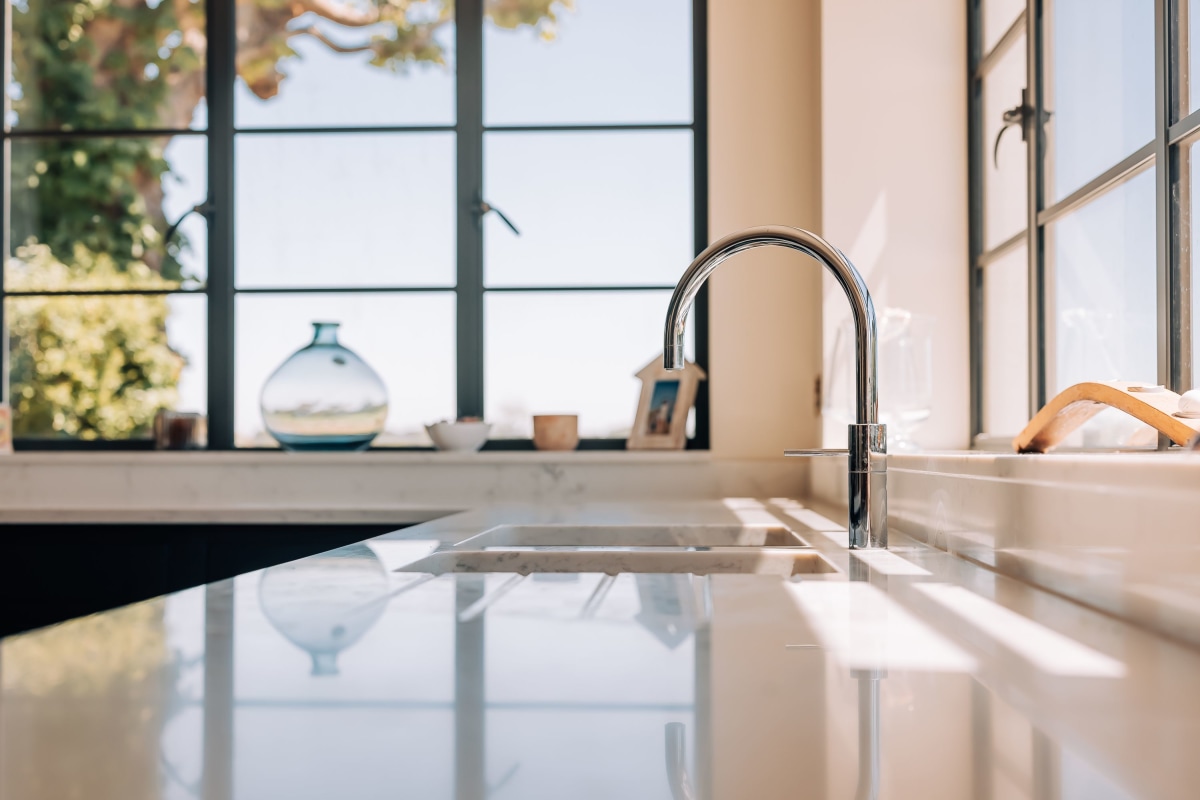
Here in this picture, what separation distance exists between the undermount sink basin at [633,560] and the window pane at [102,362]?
5.58 feet

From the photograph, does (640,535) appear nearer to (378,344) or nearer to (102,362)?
(378,344)

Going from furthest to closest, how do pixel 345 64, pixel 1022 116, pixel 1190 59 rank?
pixel 345 64
pixel 1022 116
pixel 1190 59

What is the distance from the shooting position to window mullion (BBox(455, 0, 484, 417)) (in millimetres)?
2602

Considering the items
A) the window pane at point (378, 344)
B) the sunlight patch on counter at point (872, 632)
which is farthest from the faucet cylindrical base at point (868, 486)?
the window pane at point (378, 344)

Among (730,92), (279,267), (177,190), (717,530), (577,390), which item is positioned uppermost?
(730,92)

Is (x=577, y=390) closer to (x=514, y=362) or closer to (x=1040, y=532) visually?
(x=514, y=362)

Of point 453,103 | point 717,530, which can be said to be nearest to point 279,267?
point 453,103

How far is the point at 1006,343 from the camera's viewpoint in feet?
6.74

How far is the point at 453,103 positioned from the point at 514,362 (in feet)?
2.41

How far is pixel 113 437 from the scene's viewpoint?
273 cm

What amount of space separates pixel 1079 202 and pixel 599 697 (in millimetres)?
1452

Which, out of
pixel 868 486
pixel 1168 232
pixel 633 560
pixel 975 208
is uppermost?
pixel 975 208

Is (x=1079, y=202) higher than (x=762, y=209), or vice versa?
(x=762, y=209)

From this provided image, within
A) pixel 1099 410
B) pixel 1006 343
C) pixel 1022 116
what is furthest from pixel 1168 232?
pixel 1006 343
